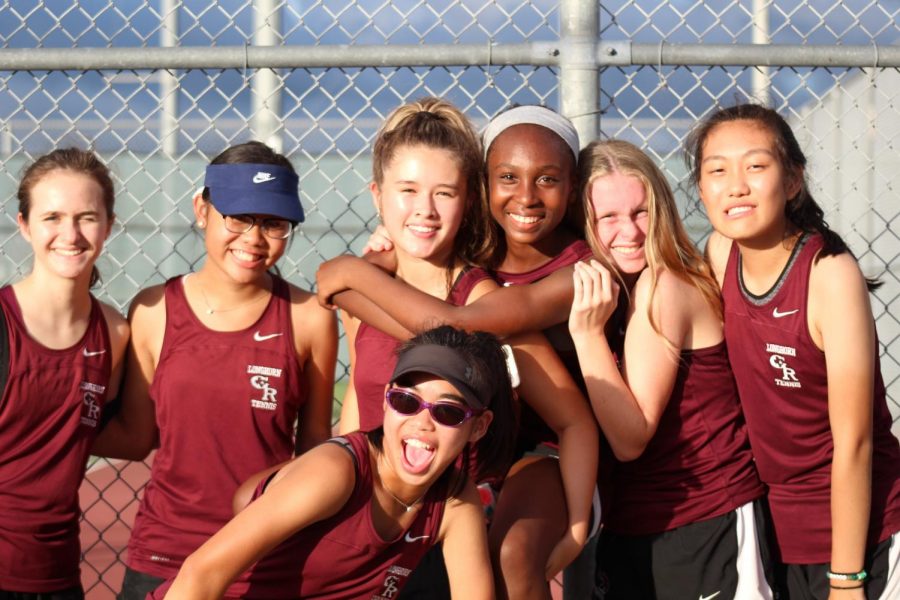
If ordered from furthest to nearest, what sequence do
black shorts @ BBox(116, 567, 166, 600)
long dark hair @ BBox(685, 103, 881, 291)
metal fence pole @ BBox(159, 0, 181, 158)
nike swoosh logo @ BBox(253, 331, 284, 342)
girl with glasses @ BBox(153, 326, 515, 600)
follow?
metal fence pole @ BBox(159, 0, 181, 158)
nike swoosh logo @ BBox(253, 331, 284, 342)
black shorts @ BBox(116, 567, 166, 600)
long dark hair @ BBox(685, 103, 881, 291)
girl with glasses @ BBox(153, 326, 515, 600)

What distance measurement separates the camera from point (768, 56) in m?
3.66

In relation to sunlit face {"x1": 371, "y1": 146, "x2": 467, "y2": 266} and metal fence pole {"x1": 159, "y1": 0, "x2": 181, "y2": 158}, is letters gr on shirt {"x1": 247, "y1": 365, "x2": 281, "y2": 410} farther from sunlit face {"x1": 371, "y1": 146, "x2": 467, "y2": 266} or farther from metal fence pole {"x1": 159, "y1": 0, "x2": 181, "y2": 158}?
metal fence pole {"x1": 159, "y1": 0, "x2": 181, "y2": 158}

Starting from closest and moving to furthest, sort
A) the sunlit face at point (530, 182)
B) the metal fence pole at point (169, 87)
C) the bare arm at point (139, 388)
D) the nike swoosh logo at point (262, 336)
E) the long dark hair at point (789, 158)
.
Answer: the long dark hair at point (789, 158), the sunlit face at point (530, 182), the nike swoosh logo at point (262, 336), the bare arm at point (139, 388), the metal fence pole at point (169, 87)

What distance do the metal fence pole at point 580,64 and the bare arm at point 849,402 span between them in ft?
3.28

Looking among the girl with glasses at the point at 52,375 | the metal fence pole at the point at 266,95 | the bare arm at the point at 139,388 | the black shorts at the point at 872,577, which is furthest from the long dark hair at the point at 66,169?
the black shorts at the point at 872,577

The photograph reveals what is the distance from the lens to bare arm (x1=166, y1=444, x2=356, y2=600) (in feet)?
8.96

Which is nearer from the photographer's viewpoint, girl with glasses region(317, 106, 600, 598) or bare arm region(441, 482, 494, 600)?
bare arm region(441, 482, 494, 600)

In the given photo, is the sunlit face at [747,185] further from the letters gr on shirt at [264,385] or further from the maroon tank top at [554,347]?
the letters gr on shirt at [264,385]

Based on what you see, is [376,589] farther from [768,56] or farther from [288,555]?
[768,56]

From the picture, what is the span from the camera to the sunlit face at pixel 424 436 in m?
2.92

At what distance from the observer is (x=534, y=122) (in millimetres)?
3348

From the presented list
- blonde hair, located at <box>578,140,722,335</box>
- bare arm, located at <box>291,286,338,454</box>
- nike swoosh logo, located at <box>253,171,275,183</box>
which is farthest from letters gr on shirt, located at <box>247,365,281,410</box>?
blonde hair, located at <box>578,140,722,335</box>

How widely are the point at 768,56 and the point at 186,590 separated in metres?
2.49

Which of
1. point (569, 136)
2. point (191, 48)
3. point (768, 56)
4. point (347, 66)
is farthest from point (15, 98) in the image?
point (768, 56)
